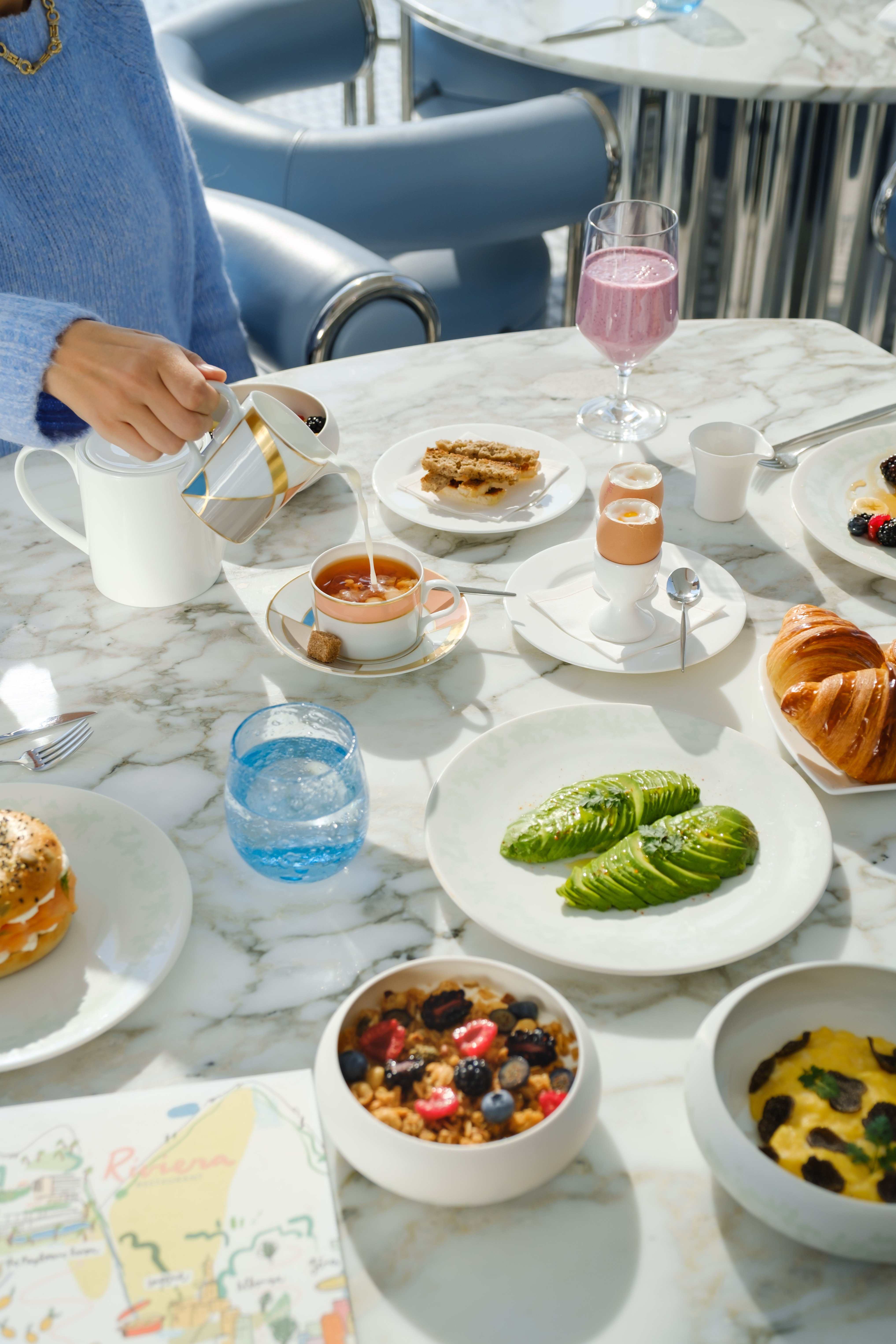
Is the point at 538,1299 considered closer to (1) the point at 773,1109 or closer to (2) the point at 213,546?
(1) the point at 773,1109

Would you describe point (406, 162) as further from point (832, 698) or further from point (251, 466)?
point (832, 698)

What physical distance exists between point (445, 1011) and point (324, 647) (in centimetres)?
47

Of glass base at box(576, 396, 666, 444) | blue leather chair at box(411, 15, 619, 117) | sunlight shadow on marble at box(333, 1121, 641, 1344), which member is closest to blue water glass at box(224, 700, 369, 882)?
sunlight shadow on marble at box(333, 1121, 641, 1344)

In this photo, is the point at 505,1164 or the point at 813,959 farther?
the point at 813,959

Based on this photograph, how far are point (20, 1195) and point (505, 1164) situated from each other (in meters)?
0.28

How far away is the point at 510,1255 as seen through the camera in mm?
622

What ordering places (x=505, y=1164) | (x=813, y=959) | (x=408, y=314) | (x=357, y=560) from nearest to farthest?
(x=505, y=1164), (x=813, y=959), (x=357, y=560), (x=408, y=314)

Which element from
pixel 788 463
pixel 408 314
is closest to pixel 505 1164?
pixel 788 463

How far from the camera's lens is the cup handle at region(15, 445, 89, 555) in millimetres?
1121

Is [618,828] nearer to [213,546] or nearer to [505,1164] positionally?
[505,1164]

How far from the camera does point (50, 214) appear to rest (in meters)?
1.46

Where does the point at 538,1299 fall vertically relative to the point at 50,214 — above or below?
below

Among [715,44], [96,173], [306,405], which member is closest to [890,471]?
[306,405]

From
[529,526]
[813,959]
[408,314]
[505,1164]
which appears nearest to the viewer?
[505,1164]
